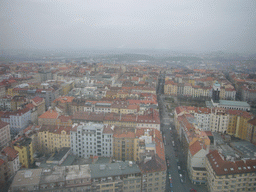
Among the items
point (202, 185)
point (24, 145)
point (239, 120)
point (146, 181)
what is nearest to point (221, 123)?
point (239, 120)

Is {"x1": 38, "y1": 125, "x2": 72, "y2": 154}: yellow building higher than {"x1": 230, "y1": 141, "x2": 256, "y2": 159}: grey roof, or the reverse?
{"x1": 38, "y1": 125, "x2": 72, "y2": 154}: yellow building

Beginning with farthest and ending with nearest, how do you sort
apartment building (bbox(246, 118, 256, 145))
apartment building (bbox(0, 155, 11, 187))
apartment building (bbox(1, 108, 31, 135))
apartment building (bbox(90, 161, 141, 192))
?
apartment building (bbox(1, 108, 31, 135)) → apartment building (bbox(246, 118, 256, 145)) → apartment building (bbox(0, 155, 11, 187)) → apartment building (bbox(90, 161, 141, 192))

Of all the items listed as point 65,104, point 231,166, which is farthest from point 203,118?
point 65,104

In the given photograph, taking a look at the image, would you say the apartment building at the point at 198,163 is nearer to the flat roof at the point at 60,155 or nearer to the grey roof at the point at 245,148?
the grey roof at the point at 245,148

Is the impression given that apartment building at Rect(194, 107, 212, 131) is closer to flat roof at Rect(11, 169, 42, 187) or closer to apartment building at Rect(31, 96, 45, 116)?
flat roof at Rect(11, 169, 42, 187)

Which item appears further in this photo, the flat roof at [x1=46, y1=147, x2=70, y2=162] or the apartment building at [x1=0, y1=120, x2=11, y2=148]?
the apartment building at [x1=0, y1=120, x2=11, y2=148]

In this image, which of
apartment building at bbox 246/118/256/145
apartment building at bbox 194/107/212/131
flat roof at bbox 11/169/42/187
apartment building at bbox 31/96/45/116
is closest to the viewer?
flat roof at bbox 11/169/42/187

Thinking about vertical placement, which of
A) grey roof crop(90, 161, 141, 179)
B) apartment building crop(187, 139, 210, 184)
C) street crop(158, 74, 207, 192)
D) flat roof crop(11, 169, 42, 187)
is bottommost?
street crop(158, 74, 207, 192)

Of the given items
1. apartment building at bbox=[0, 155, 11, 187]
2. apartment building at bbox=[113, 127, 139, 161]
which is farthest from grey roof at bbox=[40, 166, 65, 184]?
apartment building at bbox=[113, 127, 139, 161]
